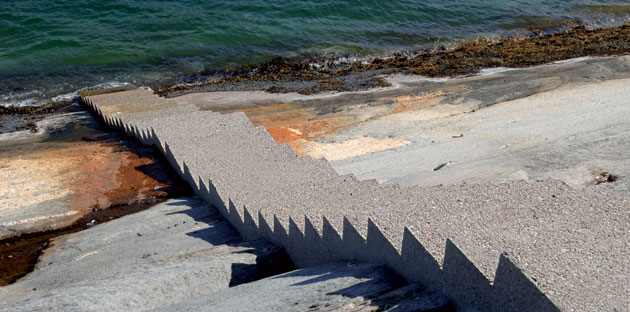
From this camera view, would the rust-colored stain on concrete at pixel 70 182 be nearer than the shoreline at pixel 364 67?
Yes

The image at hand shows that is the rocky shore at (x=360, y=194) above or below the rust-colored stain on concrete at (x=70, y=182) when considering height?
above

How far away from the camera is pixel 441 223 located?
4.93 m

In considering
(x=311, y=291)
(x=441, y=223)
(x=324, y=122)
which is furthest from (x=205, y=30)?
(x=311, y=291)

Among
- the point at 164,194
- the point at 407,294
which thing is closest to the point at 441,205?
the point at 407,294

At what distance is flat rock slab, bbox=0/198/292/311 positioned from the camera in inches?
216

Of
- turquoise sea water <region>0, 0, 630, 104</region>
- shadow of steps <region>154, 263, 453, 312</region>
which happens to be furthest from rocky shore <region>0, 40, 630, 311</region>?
turquoise sea water <region>0, 0, 630, 104</region>

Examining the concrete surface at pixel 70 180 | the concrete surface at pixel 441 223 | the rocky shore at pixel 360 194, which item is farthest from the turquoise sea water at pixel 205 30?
the concrete surface at pixel 441 223

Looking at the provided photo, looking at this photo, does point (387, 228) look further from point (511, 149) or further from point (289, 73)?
point (289, 73)

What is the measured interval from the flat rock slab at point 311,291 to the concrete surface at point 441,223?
20 cm

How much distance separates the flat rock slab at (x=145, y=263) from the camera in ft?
18.0

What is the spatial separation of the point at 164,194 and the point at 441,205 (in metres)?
6.24

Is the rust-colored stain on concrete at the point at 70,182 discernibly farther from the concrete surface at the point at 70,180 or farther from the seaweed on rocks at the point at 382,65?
the seaweed on rocks at the point at 382,65

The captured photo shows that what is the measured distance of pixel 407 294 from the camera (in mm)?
4262

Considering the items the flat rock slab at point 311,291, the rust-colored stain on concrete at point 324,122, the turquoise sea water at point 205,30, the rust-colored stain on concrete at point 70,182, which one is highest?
the turquoise sea water at point 205,30
